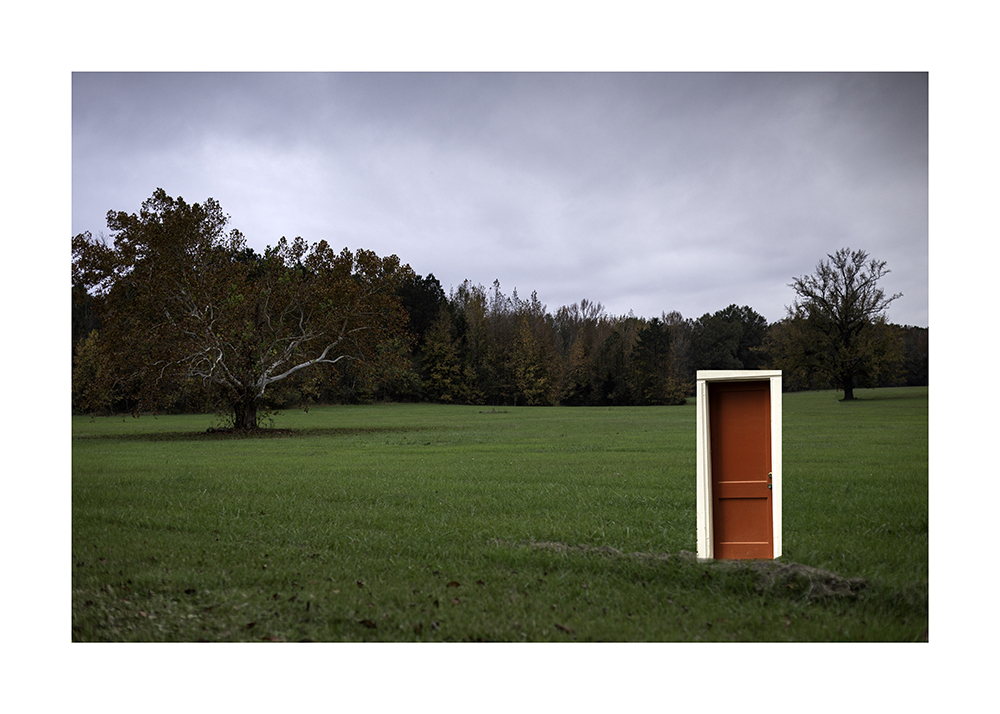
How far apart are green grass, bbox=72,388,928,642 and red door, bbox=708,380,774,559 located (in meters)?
0.37

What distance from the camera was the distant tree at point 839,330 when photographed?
6070mm

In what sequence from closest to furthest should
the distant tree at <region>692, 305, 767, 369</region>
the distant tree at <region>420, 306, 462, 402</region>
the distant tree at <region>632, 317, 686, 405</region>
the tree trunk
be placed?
the distant tree at <region>692, 305, 767, 369</region> → the distant tree at <region>632, 317, 686, 405</region> → the distant tree at <region>420, 306, 462, 402</region> → the tree trunk

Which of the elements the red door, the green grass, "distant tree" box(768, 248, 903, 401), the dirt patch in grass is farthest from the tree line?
the dirt patch in grass

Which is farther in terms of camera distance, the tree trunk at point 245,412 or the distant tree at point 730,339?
the tree trunk at point 245,412

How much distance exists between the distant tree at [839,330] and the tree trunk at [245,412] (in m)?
16.0

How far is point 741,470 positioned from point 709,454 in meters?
0.51

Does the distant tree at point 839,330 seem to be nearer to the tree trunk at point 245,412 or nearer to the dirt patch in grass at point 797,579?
the dirt patch in grass at point 797,579

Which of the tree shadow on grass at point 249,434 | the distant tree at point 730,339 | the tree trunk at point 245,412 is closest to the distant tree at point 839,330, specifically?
the distant tree at point 730,339

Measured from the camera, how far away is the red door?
602 centimetres

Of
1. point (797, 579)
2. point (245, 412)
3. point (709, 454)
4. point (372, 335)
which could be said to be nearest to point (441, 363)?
point (372, 335)

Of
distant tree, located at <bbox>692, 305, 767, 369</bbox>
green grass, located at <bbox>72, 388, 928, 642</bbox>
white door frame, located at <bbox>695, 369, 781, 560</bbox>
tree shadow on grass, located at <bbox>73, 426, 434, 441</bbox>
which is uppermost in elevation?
distant tree, located at <bbox>692, 305, 767, 369</bbox>

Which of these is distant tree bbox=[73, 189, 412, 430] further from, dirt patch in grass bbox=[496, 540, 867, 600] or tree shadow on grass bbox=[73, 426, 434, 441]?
dirt patch in grass bbox=[496, 540, 867, 600]

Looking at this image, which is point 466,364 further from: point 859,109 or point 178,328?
point 178,328

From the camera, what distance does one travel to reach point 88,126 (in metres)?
6.30
